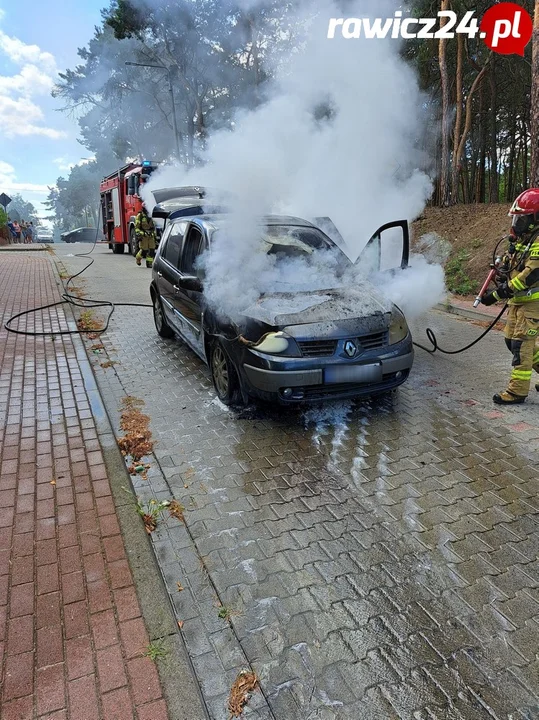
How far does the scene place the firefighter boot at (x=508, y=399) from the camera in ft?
14.4

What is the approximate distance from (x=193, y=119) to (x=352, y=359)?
29129 millimetres

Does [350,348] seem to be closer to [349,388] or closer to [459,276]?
[349,388]

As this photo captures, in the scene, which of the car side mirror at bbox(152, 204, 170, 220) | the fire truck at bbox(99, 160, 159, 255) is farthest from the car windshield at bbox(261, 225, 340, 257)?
the fire truck at bbox(99, 160, 159, 255)

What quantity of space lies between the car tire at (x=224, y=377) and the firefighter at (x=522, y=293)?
2.42 m

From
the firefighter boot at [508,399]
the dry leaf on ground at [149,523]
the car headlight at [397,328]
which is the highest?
the car headlight at [397,328]

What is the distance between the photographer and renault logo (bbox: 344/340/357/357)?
12.3ft

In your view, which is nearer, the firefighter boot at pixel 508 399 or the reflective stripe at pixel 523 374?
the reflective stripe at pixel 523 374

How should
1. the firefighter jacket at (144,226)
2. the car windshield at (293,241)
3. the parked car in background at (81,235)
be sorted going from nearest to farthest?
1. the car windshield at (293,241)
2. the firefighter jacket at (144,226)
3. the parked car in background at (81,235)

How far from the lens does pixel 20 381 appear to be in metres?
5.17

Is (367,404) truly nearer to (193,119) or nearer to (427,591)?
(427,591)

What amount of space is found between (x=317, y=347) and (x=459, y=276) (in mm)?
7397

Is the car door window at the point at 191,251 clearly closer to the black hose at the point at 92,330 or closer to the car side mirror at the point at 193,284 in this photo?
the car side mirror at the point at 193,284

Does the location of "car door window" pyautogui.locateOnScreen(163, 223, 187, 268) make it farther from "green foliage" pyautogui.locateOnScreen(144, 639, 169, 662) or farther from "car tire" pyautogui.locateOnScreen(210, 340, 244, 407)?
"green foliage" pyautogui.locateOnScreen(144, 639, 169, 662)

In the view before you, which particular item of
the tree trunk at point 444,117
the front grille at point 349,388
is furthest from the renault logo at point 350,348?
the tree trunk at point 444,117
